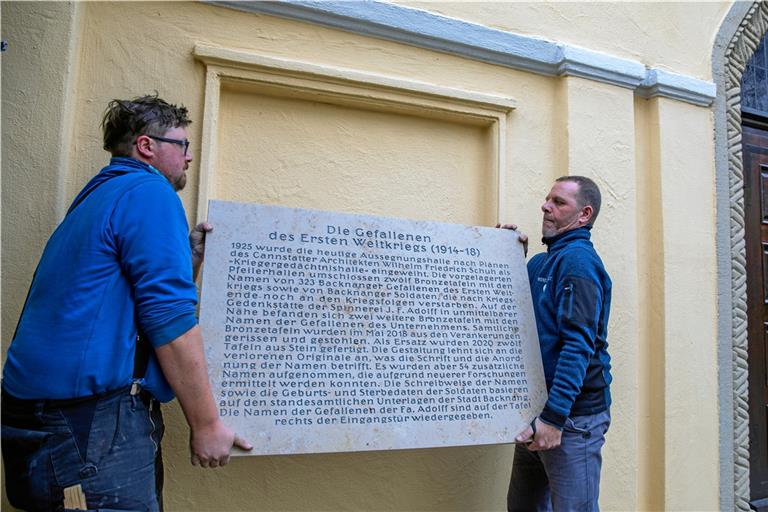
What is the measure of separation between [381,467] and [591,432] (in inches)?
38.2

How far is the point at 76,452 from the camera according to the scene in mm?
1610

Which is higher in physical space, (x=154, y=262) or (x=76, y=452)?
(x=154, y=262)

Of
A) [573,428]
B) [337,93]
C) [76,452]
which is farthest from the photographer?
[337,93]

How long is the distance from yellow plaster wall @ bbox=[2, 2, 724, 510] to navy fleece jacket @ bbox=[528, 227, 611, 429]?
22.6 inches

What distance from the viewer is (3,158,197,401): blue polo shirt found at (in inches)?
63.9

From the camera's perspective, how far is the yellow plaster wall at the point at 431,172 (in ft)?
7.57

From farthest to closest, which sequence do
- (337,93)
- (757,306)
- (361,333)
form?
(757,306), (337,93), (361,333)

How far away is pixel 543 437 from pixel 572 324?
1.50 ft

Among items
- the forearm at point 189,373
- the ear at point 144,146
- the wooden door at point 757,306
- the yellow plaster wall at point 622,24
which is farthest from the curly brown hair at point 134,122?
the wooden door at point 757,306

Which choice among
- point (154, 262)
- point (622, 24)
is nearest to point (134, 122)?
point (154, 262)

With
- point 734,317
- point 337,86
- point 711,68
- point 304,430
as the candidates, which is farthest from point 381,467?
point 711,68

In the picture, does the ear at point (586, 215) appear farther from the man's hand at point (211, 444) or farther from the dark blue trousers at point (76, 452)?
the dark blue trousers at point (76, 452)

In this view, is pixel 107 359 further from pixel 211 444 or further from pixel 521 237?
pixel 521 237

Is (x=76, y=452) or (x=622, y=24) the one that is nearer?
(x=76, y=452)
